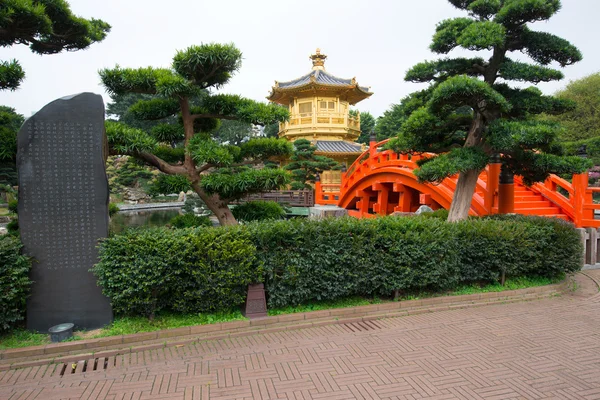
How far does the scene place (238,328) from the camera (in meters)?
5.08

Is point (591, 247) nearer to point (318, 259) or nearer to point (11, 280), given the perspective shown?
point (318, 259)

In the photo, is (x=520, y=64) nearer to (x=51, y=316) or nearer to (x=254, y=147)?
(x=254, y=147)

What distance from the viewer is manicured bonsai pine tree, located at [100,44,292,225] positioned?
238 inches

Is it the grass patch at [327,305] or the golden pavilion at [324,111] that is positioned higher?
the golden pavilion at [324,111]

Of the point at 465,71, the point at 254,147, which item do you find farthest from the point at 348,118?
the point at 254,147

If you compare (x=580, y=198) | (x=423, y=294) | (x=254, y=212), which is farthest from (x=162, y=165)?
(x=580, y=198)

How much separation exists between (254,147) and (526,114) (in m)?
5.69

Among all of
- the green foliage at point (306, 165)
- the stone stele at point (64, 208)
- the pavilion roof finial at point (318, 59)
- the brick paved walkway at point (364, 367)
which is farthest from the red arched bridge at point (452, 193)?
the pavilion roof finial at point (318, 59)

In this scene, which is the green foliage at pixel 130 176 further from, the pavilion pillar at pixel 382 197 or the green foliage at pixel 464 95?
the green foliage at pixel 464 95

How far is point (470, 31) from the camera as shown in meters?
6.61

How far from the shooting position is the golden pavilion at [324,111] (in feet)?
76.9

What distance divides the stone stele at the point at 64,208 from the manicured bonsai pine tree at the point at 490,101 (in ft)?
18.0

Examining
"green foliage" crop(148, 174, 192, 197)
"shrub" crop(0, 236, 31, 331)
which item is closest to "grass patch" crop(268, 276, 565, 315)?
"green foliage" crop(148, 174, 192, 197)

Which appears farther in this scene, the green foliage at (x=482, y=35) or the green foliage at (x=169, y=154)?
the green foliage at (x=169, y=154)
